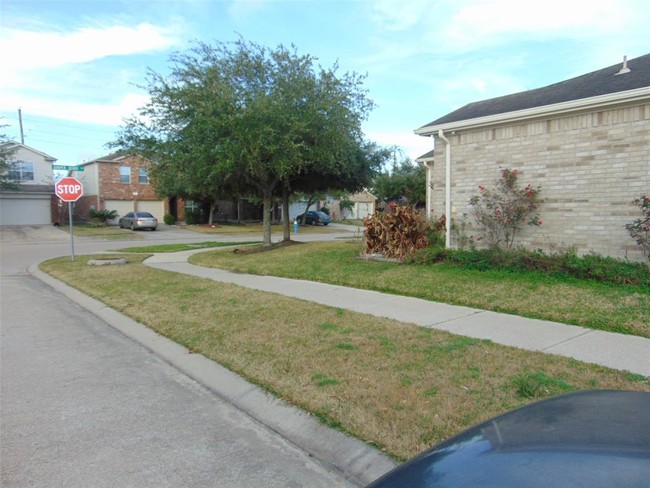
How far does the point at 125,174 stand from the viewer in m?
41.2

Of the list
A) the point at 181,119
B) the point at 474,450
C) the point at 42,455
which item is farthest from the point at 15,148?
the point at 474,450

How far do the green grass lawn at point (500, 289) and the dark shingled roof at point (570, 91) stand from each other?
3694 mm

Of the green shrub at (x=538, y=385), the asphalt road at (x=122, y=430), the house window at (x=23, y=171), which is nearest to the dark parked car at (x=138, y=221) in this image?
the house window at (x=23, y=171)

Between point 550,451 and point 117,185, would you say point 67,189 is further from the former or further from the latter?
point 117,185

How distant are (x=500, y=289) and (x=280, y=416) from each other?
5289 mm

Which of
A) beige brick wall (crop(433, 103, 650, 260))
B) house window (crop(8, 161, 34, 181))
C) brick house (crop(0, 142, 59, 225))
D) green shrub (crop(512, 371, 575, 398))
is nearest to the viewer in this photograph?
green shrub (crop(512, 371, 575, 398))

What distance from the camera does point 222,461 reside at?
336cm

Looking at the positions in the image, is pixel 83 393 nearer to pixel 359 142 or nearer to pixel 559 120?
pixel 559 120

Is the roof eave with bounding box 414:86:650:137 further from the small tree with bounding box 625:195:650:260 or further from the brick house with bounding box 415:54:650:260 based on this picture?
the small tree with bounding box 625:195:650:260

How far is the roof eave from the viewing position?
8492 millimetres

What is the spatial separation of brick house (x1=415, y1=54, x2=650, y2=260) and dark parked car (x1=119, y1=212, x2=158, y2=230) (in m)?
30.1

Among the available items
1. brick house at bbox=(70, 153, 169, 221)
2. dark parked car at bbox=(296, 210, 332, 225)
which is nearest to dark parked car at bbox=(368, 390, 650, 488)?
brick house at bbox=(70, 153, 169, 221)

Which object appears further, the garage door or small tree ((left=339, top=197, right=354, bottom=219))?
small tree ((left=339, top=197, right=354, bottom=219))

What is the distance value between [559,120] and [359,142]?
9708 millimetres
